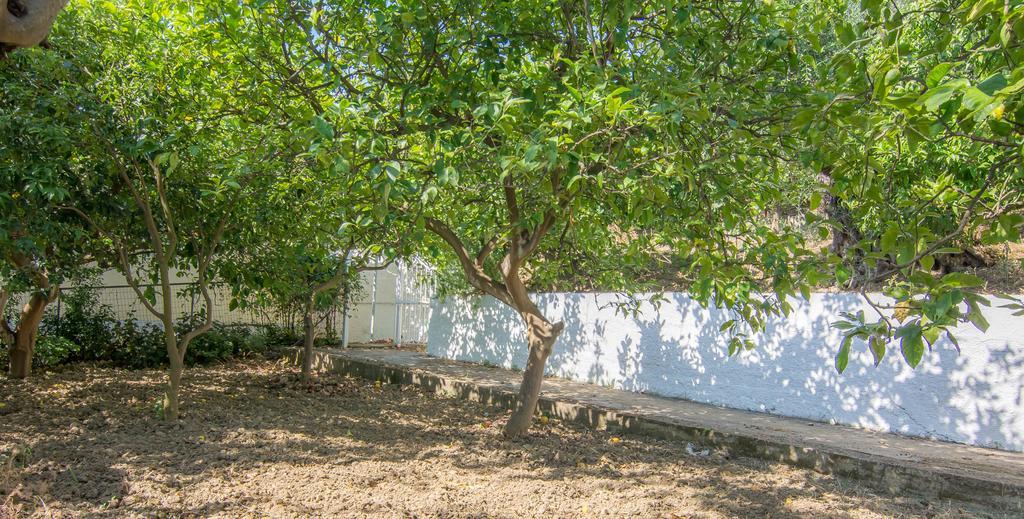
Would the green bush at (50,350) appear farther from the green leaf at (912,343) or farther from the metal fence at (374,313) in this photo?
the green leaf at (912,343)

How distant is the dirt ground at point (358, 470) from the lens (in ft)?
14.4

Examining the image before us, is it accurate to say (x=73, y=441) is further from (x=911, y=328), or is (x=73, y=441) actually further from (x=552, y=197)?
(x=911, y=328)

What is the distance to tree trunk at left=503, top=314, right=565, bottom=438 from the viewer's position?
6.31 meters

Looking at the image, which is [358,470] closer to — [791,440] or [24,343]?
[791,440]

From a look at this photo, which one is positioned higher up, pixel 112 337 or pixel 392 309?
pixel 392 309

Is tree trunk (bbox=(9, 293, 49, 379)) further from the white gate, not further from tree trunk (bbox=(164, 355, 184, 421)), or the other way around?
the white gate

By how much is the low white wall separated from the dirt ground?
6.02 feet

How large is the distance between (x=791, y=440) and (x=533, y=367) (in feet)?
7.29

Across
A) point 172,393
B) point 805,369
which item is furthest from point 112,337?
point 805,369

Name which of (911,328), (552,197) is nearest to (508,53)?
(552,197)

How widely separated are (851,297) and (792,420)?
137 cm

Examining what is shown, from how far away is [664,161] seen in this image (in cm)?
423

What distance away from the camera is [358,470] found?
5211 millimetres

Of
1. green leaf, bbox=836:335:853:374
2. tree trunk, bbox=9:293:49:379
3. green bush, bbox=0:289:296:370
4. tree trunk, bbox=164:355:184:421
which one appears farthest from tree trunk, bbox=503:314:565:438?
green bush, bbox=0:289:296:370
